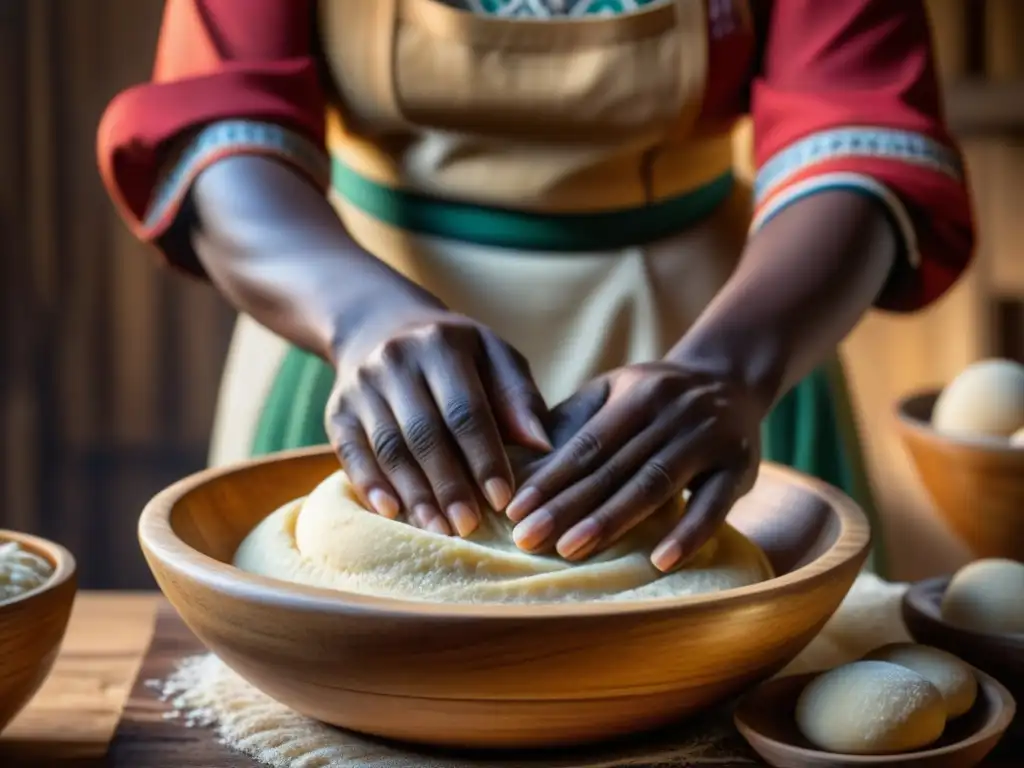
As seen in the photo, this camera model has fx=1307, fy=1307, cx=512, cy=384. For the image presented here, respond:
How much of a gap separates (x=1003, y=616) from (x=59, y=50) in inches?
65.0

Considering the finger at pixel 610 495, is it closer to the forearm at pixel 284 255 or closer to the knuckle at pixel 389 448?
the knuckle at pixel 389 448

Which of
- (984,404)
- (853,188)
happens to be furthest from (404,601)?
(984,404)

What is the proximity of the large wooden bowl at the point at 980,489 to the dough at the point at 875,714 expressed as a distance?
39 centimetres

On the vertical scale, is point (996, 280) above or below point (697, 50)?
below

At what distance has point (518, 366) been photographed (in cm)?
69

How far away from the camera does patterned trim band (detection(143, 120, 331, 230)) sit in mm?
887

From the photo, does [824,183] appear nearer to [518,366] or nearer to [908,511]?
[518,366]

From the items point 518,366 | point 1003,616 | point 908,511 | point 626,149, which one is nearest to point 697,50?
point 626,149

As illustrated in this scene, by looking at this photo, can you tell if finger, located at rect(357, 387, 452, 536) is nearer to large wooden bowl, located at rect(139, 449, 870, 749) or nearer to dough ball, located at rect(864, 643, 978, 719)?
large wooden bowl, located at rect(139, 449, 870, 749)

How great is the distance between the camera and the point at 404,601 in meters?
0.52

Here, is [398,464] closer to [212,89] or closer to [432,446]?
[432,446]

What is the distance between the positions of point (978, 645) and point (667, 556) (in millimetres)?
171

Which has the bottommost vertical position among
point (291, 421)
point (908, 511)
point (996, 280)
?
point (908, 511)

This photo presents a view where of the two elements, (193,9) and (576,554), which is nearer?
(576,554)
